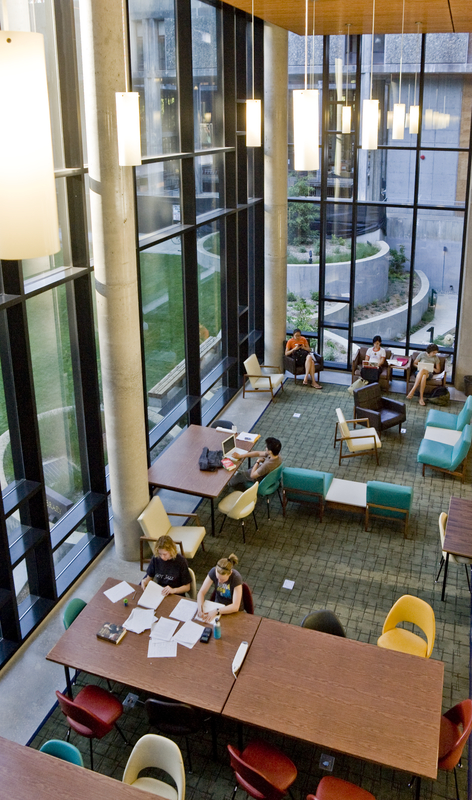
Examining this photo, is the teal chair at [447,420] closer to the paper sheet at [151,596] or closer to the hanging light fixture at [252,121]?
the hanging light fixture at [252,121]

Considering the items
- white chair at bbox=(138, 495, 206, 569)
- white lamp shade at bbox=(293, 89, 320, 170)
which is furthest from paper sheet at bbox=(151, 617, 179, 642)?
white lamp shade at bbox=(293, 89, 320, 170)

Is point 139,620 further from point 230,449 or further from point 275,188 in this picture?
point 275,188

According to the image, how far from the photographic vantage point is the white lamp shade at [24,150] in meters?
2.16

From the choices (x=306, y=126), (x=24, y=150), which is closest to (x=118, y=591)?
(x=306, y=126)

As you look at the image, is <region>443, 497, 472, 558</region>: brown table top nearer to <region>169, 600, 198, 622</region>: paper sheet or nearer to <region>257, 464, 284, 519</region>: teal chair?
<region>257, 464, 284, 519</region>: teal chair

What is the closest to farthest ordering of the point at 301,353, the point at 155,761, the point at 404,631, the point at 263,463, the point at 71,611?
the point at 155,761 → the point at 71,611 → the point at 404,631 → the point at 263,463 → the point at 301,353

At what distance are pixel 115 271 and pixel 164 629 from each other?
326 cm

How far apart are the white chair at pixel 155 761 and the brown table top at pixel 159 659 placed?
0.39 metres

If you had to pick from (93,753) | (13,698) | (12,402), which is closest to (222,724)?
(93,753)

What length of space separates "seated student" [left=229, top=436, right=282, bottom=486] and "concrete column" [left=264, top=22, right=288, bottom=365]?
4541 mm

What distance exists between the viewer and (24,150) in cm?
221

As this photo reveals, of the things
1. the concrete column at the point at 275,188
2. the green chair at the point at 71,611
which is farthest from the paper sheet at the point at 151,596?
the concrete column at the point at 275,188

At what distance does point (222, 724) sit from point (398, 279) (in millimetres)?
8744

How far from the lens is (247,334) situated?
1265 centimetres
